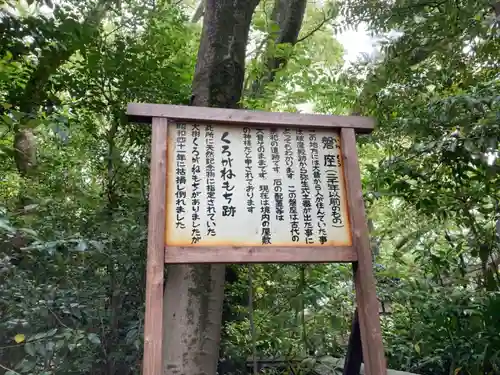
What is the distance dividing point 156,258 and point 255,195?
0.66m

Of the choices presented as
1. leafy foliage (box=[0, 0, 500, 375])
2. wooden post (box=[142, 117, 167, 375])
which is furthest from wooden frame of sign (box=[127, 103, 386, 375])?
leafy foliage (box=[0, 0, 500, 375])

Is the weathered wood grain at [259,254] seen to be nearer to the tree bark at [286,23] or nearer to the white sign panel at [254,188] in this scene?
the white sign panel at [254,188]

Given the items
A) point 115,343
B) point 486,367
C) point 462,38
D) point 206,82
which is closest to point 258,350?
point 115,343

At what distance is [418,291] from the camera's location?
3455mm

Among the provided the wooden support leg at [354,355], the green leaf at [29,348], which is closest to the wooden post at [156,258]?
the green leaf at [29,348]

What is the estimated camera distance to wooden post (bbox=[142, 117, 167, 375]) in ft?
6.14

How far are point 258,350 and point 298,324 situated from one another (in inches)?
19.2

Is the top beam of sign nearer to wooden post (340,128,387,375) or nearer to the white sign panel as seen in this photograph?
the white sign panel

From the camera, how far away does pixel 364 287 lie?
219cm

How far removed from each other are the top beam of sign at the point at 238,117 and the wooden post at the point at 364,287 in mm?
307

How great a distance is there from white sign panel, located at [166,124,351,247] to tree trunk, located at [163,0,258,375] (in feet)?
1.98

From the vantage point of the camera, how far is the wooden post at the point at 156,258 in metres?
1.87

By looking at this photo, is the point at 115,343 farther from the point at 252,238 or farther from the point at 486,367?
the point at 486,367

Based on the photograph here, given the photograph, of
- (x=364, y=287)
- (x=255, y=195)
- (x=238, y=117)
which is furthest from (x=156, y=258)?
(x=364, y=287)
